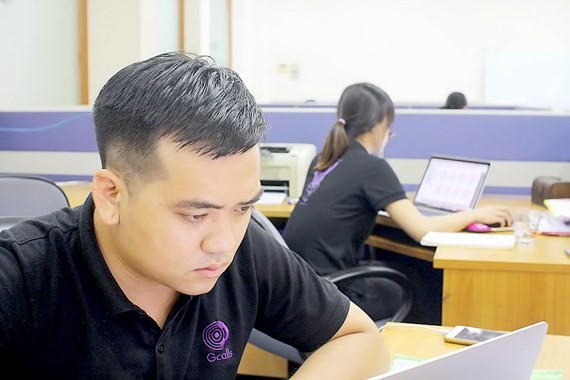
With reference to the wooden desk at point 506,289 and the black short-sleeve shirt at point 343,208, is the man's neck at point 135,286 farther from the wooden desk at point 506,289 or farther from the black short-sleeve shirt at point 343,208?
the black short-sleeve shirt at point 343,208

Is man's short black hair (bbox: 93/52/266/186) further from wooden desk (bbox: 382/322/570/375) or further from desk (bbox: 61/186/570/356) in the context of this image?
desk (bbox: 61/186/570/356)

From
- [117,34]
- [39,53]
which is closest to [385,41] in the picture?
[117,34]

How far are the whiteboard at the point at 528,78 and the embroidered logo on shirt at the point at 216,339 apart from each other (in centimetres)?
775

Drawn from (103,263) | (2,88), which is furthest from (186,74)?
(2,88)

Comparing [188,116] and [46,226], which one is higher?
[188,116]

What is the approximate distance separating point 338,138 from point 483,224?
1.89ft

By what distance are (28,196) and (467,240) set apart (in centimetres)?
132

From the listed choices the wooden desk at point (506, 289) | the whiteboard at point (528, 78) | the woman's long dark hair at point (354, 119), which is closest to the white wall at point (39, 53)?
the woman's long dark hair at point (354, 119)

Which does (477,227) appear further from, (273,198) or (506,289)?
(273,198)

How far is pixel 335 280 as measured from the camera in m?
2.26

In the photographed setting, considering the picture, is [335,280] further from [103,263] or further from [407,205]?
[103,263]

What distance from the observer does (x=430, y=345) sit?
1.38 metres

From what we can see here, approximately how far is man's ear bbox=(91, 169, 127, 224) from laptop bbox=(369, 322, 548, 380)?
38 centimetres

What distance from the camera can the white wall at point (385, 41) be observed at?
27.5 feet
